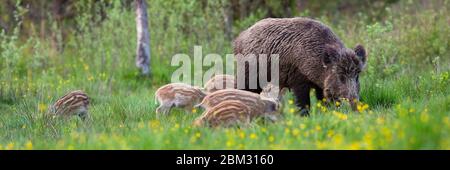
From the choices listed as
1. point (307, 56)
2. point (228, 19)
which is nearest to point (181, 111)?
point (307, 56)

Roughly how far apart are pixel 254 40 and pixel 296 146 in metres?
3.87

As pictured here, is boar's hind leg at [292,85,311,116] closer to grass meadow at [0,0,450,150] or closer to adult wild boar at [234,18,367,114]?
adult wild boar at [234,18,367,114]

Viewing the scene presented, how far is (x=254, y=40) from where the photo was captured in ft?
31.6

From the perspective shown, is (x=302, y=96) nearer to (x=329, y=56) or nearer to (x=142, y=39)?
(x=329, y=56)

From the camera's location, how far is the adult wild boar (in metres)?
8.42

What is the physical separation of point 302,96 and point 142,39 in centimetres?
492

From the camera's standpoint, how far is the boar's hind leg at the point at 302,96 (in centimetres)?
887

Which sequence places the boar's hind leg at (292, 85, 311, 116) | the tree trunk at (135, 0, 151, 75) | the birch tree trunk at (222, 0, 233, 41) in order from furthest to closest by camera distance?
the birch tree trunk at (222, 0, 233, 41) → the tree trunk at (135, 0, 151, 75) → the boar's hind leg at (292, 85, 311, 116)

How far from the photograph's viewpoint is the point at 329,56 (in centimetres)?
852

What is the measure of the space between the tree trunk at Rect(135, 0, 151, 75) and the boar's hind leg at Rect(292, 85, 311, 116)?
4.73 meters

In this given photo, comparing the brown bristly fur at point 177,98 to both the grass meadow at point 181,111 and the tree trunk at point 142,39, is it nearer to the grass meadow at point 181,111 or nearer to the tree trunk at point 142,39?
the grass meadow at point 181,111

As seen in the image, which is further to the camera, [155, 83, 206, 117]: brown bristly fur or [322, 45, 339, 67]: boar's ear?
[155, 83, 206, 117]: brown bristly fur

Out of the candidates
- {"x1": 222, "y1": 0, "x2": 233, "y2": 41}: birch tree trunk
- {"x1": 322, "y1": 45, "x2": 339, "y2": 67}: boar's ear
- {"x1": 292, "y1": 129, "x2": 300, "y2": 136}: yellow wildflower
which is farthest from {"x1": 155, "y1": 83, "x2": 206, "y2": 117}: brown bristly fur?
{"x1": 222, "y1": 0, "x2": 233, "y2": 41}: birch tree trunk

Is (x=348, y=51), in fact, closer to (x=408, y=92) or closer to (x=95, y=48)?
(x=408, y=92)
